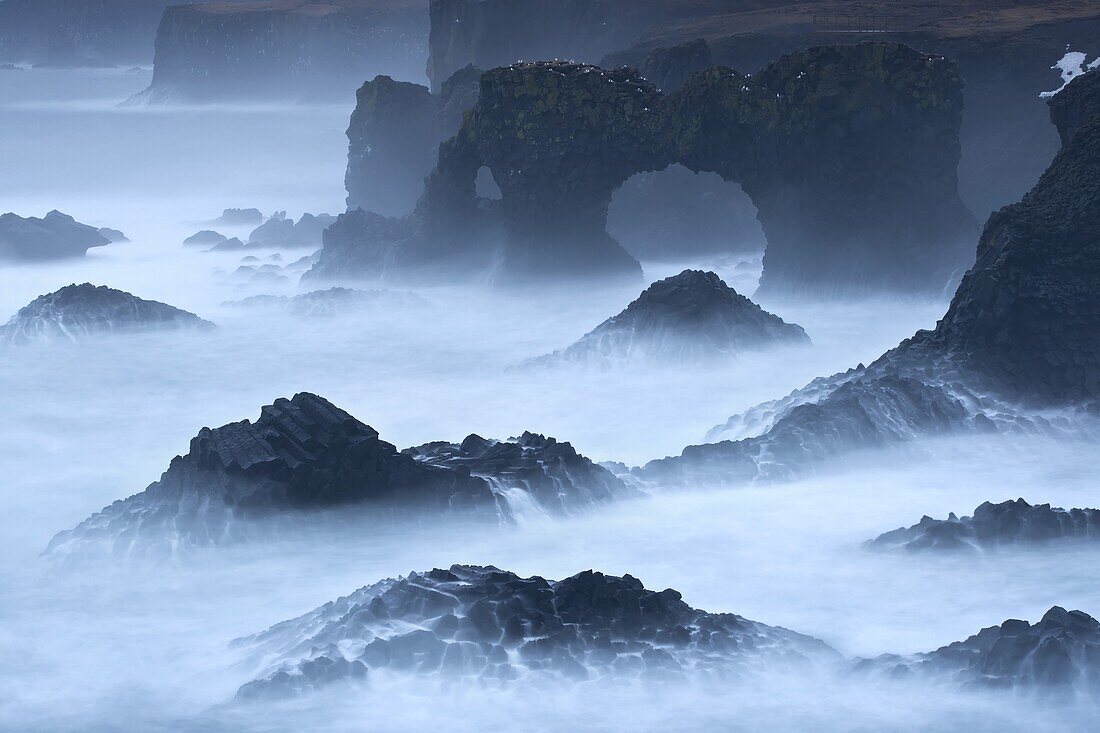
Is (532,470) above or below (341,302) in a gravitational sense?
below

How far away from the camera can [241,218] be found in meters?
85.4

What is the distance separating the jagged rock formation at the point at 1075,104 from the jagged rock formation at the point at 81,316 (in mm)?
26125

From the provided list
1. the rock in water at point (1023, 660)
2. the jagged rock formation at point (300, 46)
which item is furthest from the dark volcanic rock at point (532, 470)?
the jagged rock formation at point (300, 46)

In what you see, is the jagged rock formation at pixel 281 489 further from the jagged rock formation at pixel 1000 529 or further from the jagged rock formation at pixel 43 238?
the jagged rock formation at pixel 43 238

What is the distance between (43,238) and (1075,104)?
44.7 meters

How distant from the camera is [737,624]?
2370 cm

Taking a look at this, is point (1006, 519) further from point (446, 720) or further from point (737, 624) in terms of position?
point (446, 720)

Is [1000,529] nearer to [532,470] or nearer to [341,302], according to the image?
[532,470]

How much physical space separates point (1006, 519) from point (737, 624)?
21.3 ft

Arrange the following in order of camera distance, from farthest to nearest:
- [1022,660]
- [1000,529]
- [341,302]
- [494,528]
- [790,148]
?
[341,302], [790,148], [494,528], [1000,529], [1022,660]

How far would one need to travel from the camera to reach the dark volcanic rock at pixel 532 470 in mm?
30406

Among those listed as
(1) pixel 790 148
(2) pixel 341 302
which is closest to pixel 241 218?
(2) pixel 341 302

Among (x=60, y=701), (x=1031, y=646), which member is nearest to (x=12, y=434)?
(x=60, y=701)

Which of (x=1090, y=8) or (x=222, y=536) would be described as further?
(x=1090, y=8)
